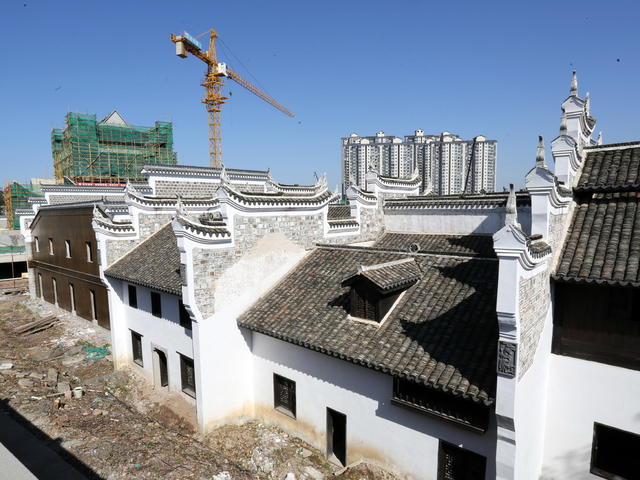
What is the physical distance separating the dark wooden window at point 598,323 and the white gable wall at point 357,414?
285 centimetres

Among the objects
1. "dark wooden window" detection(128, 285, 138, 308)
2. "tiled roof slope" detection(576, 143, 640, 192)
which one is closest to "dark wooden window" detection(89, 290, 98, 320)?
"dark wooden window" detection(128, 285, 138, 308)

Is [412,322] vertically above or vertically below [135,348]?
above

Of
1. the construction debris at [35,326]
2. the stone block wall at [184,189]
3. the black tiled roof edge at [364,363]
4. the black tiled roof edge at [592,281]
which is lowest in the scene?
the construction debris at [35,326]

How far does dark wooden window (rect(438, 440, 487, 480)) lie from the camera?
28.6 ft

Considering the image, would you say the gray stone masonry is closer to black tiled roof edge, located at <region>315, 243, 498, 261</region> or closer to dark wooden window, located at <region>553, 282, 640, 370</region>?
dark wooden window, located at <region>553, 282, 640, 370</region>

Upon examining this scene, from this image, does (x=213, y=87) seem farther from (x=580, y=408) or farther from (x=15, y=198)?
(x=580, y=408)

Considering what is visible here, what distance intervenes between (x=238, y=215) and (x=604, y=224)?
1009 cm

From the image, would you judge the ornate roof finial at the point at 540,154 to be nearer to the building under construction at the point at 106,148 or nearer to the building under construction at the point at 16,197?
the building under construction at the point at 106,148

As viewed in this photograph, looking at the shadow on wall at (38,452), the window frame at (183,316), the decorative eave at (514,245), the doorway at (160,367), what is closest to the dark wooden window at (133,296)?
the doorway at (160,367)

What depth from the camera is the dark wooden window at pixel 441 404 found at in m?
8.29

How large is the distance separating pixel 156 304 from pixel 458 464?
12446 millimetres

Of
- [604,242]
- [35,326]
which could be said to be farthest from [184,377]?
[35,326]

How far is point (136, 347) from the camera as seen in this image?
18.4 meters

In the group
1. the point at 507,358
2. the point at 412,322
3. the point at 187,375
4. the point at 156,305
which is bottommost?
the point at 187,375
